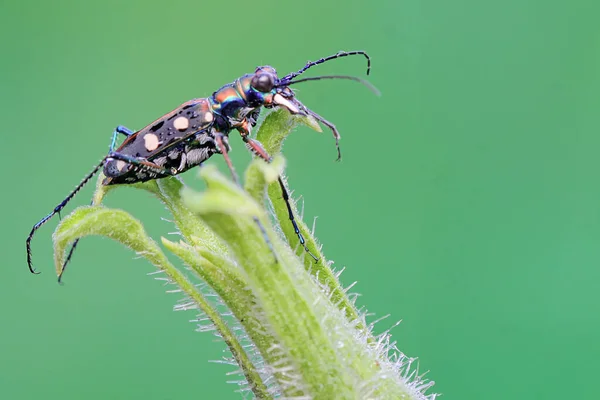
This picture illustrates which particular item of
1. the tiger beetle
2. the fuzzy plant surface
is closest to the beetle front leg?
the fuzzy plant surface

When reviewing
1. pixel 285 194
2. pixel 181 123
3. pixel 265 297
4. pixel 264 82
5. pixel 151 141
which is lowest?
pixel 265 297

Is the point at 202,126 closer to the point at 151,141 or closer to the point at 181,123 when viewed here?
the point at 181,123

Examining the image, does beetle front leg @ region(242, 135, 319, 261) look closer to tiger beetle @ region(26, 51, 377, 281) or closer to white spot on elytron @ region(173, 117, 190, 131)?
tiger beetle @ region(26, 51, 377, 281)

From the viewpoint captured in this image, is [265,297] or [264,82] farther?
[264,82]

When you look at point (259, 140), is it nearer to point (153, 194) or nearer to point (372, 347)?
point (153, 194)

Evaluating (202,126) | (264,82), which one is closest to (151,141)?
(202,126)

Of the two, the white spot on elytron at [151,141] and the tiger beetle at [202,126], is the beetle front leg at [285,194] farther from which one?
the white spot on elytron at [151,141]

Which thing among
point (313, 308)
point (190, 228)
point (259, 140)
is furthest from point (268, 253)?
point (259, 140)
